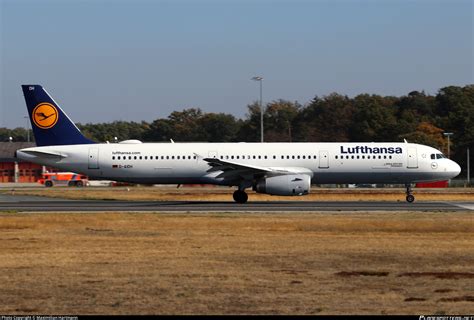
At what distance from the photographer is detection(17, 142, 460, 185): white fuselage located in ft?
159

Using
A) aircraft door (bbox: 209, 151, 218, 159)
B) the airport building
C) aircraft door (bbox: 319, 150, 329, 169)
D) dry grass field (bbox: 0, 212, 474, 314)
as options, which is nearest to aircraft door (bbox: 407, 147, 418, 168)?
aircraft door (bbox: 319, 150, 329, 169)

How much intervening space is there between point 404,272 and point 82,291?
755 cm

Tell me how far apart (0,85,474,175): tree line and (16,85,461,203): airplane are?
175 ft

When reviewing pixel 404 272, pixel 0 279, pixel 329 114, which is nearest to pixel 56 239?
pixel 0 279

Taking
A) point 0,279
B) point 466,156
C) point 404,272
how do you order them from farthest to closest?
1. point 466,156
2. point 404,272
3. point 0,279

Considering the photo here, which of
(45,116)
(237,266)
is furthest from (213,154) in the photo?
(237,266)

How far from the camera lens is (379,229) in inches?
1187

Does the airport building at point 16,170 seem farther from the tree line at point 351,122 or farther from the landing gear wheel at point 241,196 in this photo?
the landing gear wheel at point 241,196

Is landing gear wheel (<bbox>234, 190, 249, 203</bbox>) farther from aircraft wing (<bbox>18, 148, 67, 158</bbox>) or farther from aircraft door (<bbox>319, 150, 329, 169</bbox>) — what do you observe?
aircraft wing (<bbox>18, 148, 67, 158</bbox>)

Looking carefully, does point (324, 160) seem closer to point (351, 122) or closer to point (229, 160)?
point (229, 160)

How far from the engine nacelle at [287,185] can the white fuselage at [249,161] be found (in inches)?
107

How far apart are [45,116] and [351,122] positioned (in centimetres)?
7550

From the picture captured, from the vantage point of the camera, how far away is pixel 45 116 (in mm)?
50719

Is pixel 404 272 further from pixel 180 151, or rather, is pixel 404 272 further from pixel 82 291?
pixel 180 151
